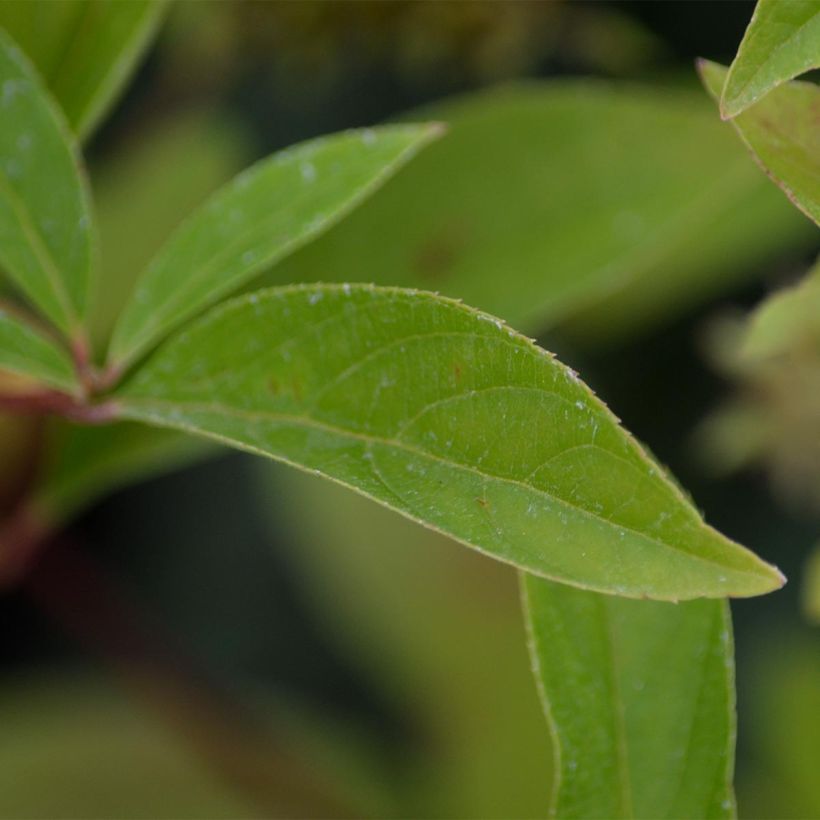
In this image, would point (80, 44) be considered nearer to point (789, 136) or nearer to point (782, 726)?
point (789, 136)

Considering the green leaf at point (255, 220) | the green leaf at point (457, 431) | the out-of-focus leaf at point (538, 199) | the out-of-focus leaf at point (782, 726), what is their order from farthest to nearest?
the out-of-focus leaf at point (782, 726) → the out-of-focus leaf at point (538, 199) → the green leaf at point (255, 220) → the green leaf at point (457, 431)

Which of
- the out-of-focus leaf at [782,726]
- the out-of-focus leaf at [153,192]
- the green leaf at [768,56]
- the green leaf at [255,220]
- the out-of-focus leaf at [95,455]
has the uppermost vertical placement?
the green leaf at [768,56]

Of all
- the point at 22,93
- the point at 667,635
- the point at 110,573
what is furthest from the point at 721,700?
the point at 110,573

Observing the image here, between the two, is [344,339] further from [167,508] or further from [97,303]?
[167,508]

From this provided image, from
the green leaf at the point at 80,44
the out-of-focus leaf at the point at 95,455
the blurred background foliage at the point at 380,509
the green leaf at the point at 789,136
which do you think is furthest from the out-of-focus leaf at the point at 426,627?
the green leaf at the point at 789,136

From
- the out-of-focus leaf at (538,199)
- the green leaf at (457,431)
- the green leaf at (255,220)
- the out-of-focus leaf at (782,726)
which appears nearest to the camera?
the green leaf at (457,431)

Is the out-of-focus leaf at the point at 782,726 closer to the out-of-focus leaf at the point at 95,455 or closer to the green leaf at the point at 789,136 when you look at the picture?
the out-of-focus leaf at the point at 95,455

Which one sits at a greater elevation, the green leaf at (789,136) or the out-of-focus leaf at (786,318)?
the green leaf at (789,136)

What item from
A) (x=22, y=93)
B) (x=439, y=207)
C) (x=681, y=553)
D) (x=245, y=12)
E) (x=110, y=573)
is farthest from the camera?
(x=110, y=573)

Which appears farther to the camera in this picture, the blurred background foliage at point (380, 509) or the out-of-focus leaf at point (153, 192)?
the out-of-focus leaf at point (153, 192)
